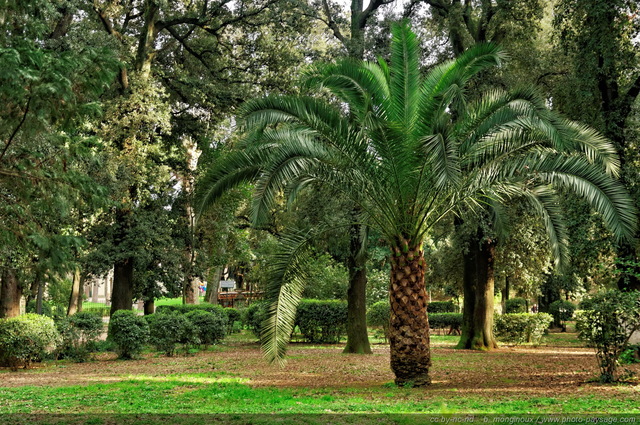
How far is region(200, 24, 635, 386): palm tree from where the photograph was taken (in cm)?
967

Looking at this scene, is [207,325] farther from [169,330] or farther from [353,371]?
[353,371]

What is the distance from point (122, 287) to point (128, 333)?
17.8ft

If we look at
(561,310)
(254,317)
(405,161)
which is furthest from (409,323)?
(561,310)

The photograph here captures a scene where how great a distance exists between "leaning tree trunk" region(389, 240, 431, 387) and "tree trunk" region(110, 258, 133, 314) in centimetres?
1343

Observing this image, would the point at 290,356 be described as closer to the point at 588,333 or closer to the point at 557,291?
the point at 588,333

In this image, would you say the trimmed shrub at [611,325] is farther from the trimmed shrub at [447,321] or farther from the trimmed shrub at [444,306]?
the trimmed shrub at [444,306]

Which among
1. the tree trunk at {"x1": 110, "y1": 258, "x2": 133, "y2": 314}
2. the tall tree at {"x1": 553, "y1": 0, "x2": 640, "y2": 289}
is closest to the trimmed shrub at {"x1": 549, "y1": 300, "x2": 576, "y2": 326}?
the tall tree at {"x1": 553, "y1": 0, "x2": 640, "y2": 289}

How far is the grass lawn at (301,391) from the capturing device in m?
7.84

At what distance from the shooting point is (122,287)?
21.6 meters

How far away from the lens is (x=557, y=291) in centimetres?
3044

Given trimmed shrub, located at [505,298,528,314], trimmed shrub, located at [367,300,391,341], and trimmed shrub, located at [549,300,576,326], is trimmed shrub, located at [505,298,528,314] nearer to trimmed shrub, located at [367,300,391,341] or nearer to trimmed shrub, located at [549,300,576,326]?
trimmed shrub, located at [549,300,576,326]

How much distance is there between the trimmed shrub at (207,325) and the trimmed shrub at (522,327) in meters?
10.7

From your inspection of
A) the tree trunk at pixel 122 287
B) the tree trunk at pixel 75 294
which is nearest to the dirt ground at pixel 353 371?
the tree trunk at pixel 122 287

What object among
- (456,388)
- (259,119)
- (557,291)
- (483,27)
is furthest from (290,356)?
(557,291)
